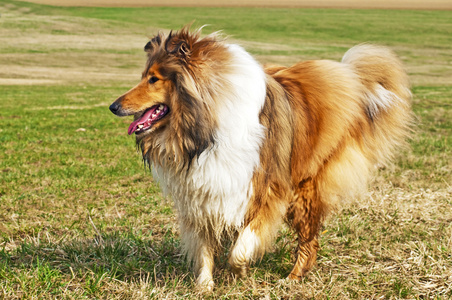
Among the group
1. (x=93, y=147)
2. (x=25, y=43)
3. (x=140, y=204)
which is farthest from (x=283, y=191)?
(x=25, y=43)

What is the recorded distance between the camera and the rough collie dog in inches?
131

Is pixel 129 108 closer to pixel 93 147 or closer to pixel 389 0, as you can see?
pixel 93 147

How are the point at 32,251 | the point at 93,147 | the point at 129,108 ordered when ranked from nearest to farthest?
the point at 129,108
the point at 32,251
the point at 93,147

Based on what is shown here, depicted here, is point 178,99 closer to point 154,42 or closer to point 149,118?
point 149,118

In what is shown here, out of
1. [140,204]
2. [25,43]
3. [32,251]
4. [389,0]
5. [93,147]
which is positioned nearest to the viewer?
[32,251]

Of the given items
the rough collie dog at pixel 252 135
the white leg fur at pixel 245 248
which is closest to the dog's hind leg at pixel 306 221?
the rough collie dog at pixel 252 135

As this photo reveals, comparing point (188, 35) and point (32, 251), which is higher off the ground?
point (188, 35)

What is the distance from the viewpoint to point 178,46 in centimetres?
331

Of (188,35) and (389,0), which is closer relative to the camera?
(188,35)

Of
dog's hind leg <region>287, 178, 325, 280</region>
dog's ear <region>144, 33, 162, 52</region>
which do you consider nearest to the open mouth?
dog's ear <region>144, 33, 162, 52</region>

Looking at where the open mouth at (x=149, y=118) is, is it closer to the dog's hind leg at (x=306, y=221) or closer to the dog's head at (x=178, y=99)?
the dog's head at (x=178, y=99)

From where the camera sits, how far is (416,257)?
3.92 m

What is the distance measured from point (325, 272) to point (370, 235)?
89cm

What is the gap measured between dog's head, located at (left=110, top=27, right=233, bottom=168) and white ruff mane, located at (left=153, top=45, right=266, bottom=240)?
0.06 metres
